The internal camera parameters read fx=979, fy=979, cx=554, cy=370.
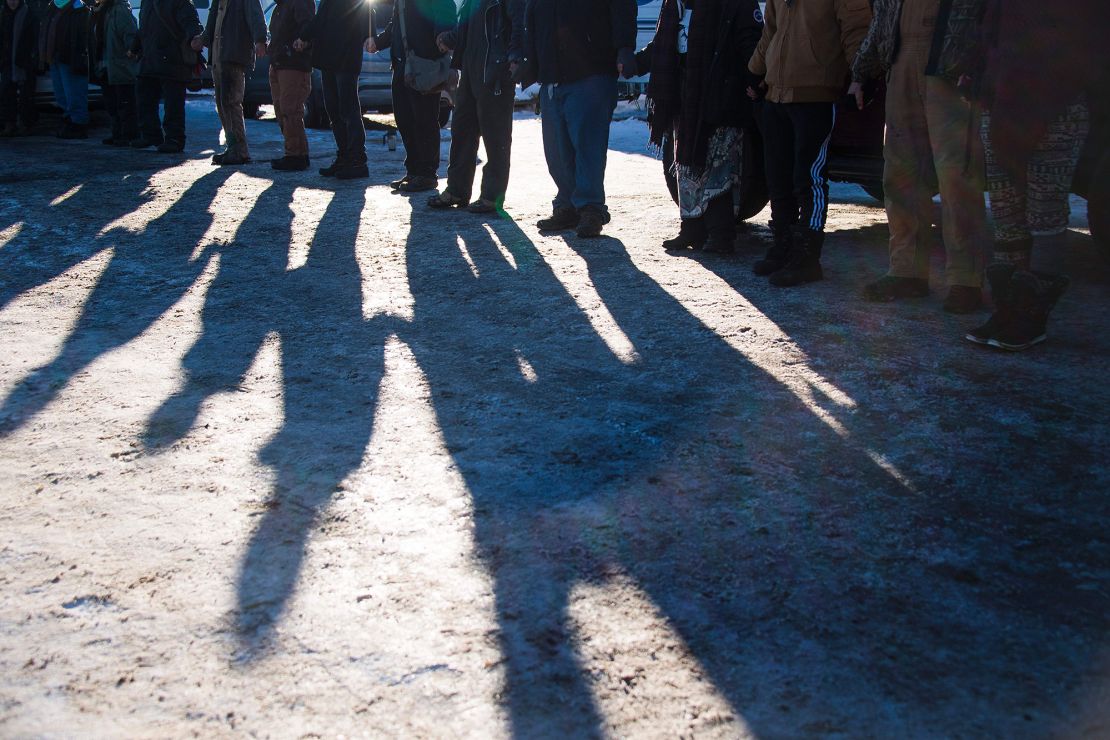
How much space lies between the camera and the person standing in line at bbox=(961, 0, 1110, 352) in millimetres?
3568

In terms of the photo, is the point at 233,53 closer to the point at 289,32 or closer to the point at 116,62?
the point at 289,32

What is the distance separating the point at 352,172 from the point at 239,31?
6.69ft

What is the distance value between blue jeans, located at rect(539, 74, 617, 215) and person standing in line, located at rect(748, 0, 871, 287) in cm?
131

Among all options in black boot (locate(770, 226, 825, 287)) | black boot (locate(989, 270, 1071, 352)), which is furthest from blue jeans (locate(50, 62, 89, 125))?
black boot (locate(989, 270, 1071, 352))

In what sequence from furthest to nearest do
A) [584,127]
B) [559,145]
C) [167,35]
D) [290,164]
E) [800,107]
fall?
[167,35]
[290,164]
[559,145]
[584,127]
[800,107]

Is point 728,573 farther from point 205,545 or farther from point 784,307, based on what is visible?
point 784,307

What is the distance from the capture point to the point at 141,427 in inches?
120

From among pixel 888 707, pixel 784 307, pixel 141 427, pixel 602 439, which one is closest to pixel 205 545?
pixel 141 427

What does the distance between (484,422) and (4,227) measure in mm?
4701

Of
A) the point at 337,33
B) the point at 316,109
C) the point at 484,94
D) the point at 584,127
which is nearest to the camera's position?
the point at 584,127

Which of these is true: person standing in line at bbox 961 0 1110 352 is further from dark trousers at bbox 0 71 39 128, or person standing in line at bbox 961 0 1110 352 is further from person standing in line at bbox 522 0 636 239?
dark trousers at bbox 0 71 39 128

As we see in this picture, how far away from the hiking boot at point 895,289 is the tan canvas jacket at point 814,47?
3.16 ft

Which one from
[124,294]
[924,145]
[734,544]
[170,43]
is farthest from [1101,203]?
[170,43]

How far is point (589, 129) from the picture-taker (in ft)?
20.8
